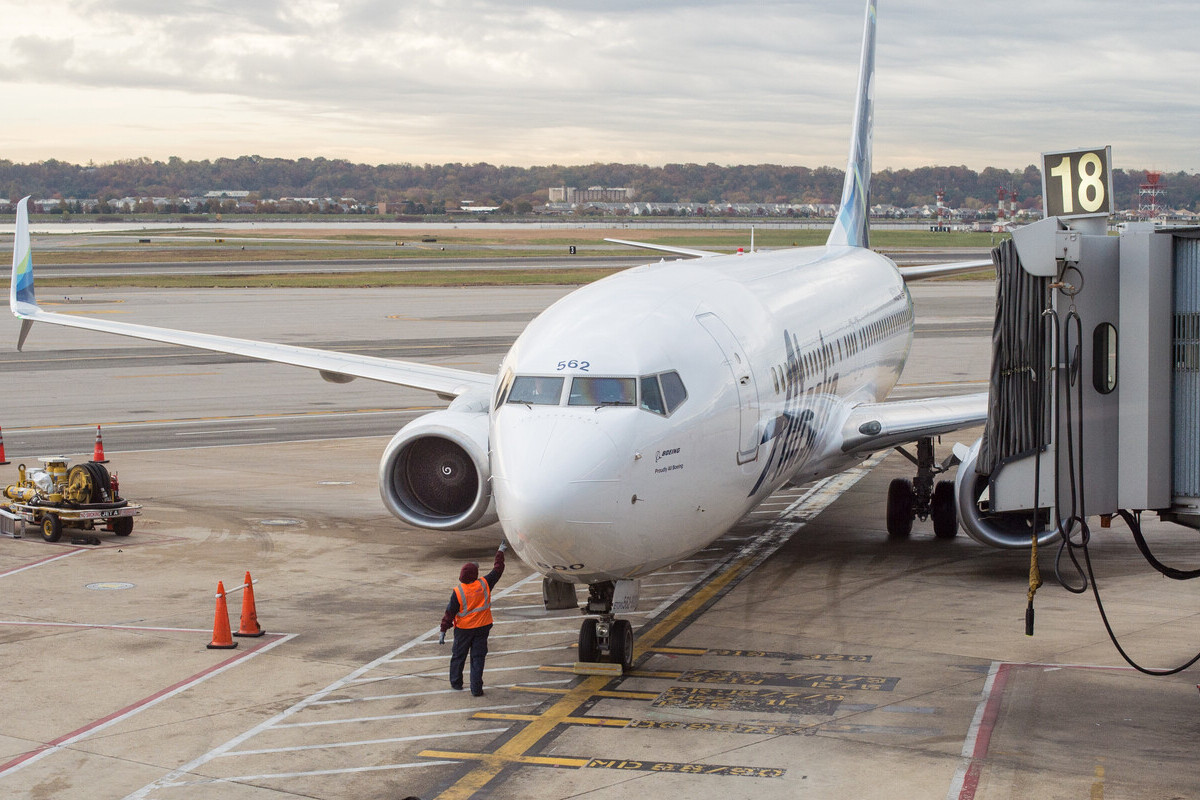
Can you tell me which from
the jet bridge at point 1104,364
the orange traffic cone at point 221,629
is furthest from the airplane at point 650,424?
the orange traffic cone at point 221,629

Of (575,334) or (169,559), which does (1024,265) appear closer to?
(575,334)

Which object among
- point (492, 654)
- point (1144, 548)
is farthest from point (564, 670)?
point (1144, 548)

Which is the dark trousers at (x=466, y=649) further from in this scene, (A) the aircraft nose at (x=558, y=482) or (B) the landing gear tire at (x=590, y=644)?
(A) the aircraft nose at (x=558, y=482)

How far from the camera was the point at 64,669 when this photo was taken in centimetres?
1620

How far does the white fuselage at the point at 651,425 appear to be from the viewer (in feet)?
45.2

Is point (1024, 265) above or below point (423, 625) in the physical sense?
above

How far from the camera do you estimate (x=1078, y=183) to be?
1302cm

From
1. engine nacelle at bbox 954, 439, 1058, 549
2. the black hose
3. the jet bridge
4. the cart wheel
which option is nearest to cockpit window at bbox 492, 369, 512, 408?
the jet bridge

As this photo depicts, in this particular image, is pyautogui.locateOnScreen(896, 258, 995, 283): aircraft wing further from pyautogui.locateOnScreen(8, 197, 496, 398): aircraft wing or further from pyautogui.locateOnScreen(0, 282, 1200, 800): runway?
pyautogui.locateOnScreen(8, 197, 496, 398): aircraft wing

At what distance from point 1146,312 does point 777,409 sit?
19.5 feet

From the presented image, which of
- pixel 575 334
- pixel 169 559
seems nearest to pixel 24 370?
pixel 169 559

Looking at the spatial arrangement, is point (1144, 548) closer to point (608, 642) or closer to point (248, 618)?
point (608, 642)

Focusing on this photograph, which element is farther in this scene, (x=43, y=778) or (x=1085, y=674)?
(x=1085, y=674)

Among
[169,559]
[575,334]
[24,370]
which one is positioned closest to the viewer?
[575,334]
